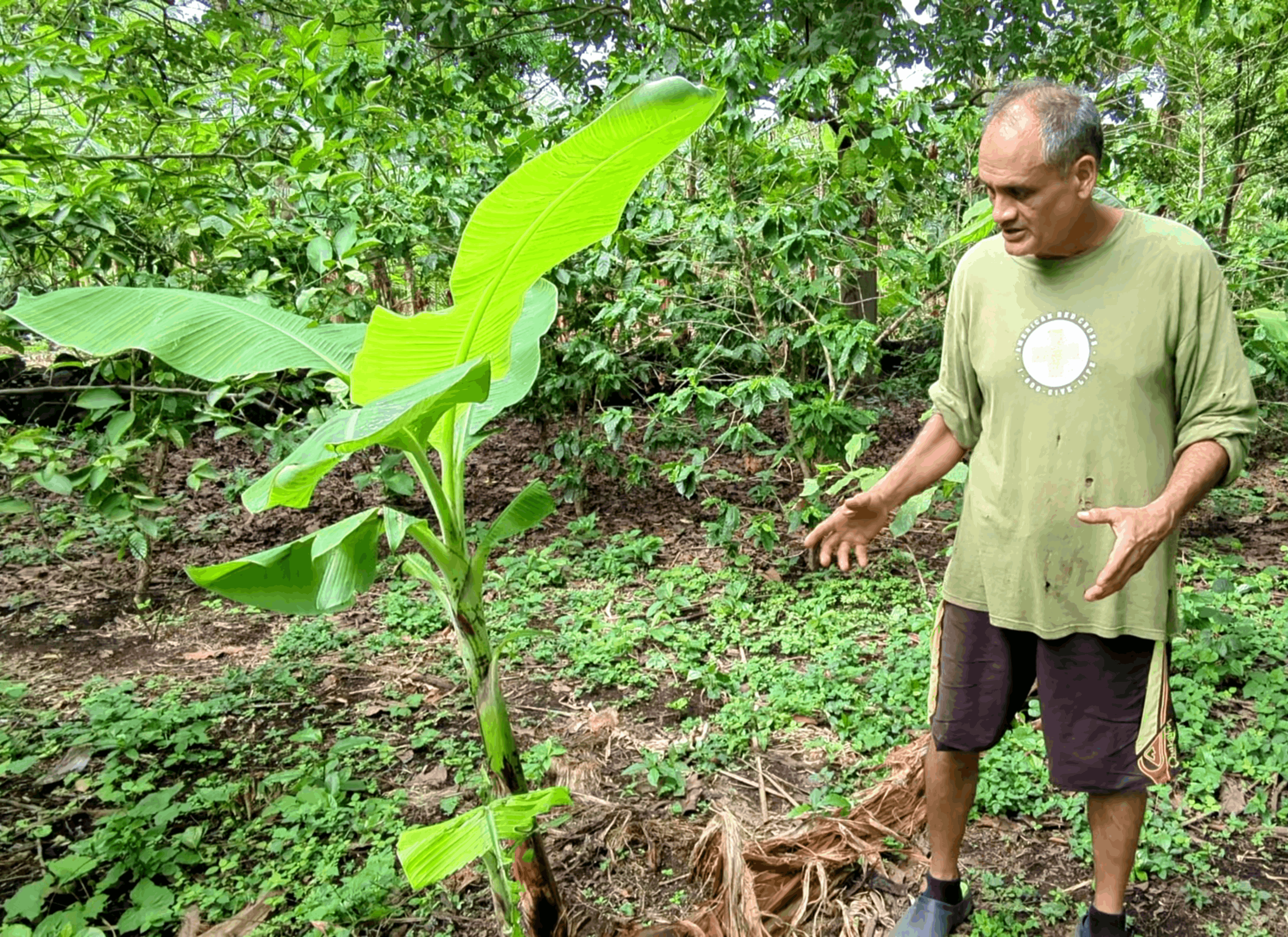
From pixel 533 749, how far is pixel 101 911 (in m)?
1.26

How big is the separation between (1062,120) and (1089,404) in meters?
0.55

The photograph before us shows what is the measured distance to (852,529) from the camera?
1.95 meters

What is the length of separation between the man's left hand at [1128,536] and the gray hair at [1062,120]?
64 centimetres

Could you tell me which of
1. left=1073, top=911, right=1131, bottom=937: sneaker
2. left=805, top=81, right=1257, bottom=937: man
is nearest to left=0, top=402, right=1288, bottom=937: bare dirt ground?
left=1073, top=911, right=1131, bottom=937: sneaker

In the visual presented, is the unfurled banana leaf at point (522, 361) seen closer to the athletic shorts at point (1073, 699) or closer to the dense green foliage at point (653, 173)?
the dense green foliage at point (653, 173)

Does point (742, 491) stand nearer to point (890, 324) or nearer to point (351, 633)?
point (890, 324)

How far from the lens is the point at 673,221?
3.89 meters

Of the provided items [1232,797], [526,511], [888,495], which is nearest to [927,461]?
[888,495]

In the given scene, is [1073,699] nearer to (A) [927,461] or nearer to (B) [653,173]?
(A) [927,461]

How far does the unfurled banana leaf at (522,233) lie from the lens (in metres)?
1.44

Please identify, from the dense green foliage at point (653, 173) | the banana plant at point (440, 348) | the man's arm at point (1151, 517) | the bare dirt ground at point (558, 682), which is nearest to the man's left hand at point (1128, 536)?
the man's arm at point (1151, 517)

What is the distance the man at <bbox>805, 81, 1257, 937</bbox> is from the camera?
1524 mm

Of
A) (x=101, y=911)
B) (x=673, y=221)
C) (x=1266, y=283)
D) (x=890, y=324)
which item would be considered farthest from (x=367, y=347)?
(x=1266, y=283)

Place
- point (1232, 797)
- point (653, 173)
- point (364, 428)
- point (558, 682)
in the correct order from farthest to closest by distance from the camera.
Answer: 1. point (653, 173)
2. point (558, 682)
3. point (1232, 797)
4. point (364, 428)
